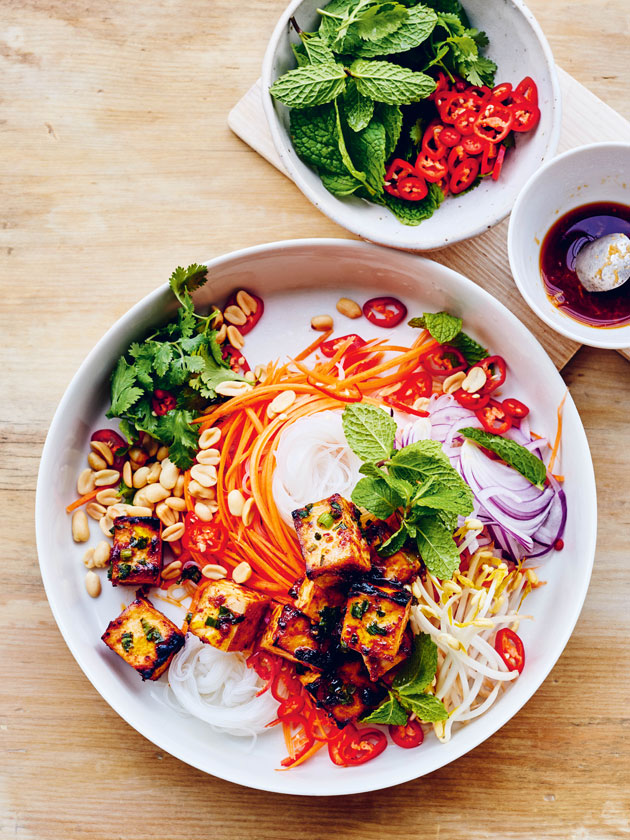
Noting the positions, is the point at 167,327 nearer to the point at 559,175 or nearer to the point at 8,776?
the point at 559,175

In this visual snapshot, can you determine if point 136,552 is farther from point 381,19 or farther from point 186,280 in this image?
point 381,19

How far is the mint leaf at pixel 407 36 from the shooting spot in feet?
8.01

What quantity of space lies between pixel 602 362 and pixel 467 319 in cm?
66

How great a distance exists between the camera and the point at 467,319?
283cm

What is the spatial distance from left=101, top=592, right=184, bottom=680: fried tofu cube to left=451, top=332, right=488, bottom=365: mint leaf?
1622mm

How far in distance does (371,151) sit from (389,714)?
2089 mm

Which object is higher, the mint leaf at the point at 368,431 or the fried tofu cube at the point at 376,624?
the mint leaf at the point at 368,431

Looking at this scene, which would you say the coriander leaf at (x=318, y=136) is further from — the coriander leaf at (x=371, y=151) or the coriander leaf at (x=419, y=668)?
the coriander leaf at (x=419, y=668)

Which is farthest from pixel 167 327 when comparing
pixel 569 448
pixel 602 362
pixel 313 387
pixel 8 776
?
pixel 8 776

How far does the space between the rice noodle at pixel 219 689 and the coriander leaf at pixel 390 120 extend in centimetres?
209

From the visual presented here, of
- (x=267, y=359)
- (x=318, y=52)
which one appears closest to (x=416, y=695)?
(x=267, y=359)

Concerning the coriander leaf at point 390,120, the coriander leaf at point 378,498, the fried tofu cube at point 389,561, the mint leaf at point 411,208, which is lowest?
the fried tofu cube at point 389,561

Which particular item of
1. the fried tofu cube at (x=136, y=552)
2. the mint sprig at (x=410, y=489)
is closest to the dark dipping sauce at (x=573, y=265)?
the mint sprig at (x=410, y=489)

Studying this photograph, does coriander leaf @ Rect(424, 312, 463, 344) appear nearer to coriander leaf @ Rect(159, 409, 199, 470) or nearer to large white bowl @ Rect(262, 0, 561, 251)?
large white bowl @ Rect(262, 0, 561, 251)
